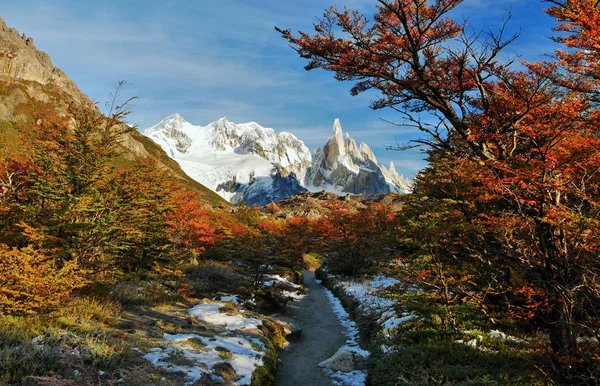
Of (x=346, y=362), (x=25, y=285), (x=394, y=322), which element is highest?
(x=25, y=285)

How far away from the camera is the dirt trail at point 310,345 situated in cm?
927

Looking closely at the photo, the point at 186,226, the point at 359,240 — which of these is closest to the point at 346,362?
the point at 186,226

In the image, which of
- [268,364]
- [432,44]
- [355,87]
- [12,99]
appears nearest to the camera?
[432,44]

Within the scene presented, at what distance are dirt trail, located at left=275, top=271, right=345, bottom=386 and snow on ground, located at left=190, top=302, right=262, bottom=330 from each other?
1.70 meters

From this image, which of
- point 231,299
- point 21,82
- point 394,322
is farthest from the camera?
point 21,82

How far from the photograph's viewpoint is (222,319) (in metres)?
12.1

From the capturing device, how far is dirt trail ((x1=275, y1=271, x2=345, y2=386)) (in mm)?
9266

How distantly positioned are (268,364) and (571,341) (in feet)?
24.1

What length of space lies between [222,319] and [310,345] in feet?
12.3

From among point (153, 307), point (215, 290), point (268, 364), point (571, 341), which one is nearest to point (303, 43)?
point (571, 341)

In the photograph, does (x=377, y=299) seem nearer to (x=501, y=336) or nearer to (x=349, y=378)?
(x=349, y=378)

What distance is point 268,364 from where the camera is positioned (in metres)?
9.09

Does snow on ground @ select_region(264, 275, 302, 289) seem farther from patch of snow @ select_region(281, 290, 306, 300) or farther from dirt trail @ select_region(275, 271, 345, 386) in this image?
dirt trail @ select_region(275, 271, 345, 386)

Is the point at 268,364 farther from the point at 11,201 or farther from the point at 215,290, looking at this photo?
the point at 11,201
